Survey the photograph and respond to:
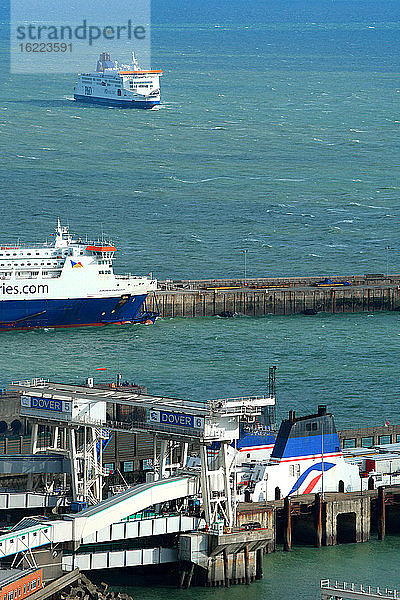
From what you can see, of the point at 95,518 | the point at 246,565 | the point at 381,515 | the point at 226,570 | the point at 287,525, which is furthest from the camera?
the point at 381,515

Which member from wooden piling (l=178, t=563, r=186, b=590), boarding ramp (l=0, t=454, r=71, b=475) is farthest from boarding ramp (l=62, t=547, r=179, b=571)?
boarding ramp (l=0, t=454, r=71, b=475)

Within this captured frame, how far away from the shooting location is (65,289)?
110 m

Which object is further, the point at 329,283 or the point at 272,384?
the point at 329,283

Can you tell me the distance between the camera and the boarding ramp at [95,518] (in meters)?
51.2

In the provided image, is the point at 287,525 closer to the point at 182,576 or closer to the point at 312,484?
the point at 312,484

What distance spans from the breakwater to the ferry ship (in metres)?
2.19

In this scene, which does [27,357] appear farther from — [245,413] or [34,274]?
[245,413]

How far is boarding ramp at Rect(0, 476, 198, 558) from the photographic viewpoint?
5122cm

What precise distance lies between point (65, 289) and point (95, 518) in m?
57.4

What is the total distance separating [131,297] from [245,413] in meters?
56.5

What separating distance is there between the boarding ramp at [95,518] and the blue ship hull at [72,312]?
5434cm

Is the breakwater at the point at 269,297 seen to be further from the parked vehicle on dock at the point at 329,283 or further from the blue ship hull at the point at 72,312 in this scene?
the blue ship hull at the point at 72,312

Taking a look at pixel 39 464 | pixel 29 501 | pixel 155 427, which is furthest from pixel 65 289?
pixel 155 427

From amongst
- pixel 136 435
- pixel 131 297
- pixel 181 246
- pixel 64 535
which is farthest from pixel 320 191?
pixel 64 535
